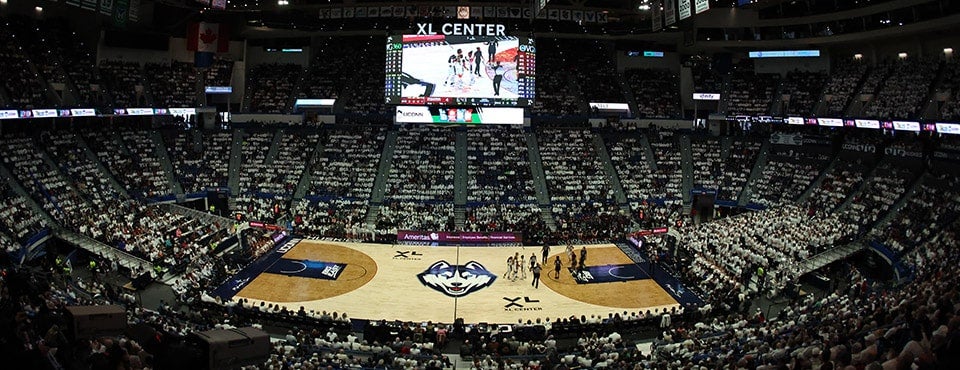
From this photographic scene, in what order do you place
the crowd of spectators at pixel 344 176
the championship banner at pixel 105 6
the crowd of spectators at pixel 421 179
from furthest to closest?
1. the crowd of spectators at pixel 344 176
2. the crowd of spectators at pixel 421 179
3. the championship banner at pixel 105 6

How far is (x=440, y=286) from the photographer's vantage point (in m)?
31.4

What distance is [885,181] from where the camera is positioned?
1555 inches

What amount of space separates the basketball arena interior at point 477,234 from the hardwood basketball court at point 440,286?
0.18 m

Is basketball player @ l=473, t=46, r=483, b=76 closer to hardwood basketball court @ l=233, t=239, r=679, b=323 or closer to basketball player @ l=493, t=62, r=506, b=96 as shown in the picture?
basketball player @ l=493, t=62, r=506, b=96

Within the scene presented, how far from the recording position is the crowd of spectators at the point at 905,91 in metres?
41.4

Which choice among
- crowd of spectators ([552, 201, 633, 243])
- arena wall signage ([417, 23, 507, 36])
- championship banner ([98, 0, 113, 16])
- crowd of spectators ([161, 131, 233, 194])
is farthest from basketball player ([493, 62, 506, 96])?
championship banner ([98, 0, 113, 16])

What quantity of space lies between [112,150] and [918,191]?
51638 mm

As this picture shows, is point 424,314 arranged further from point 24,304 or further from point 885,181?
point 885,181

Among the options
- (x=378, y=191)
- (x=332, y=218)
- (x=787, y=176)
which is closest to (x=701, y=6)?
(x=787, y=176)

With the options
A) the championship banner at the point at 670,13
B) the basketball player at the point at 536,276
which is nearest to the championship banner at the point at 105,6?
the basketball player at the point at 536,276

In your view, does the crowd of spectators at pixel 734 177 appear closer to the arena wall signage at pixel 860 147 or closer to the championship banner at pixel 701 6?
the arena wall signage at pixel 860 147

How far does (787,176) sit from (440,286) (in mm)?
28580

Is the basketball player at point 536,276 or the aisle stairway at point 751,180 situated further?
the aisle stairway at point 751,180

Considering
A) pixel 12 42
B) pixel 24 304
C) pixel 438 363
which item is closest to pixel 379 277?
pixel 438 363
